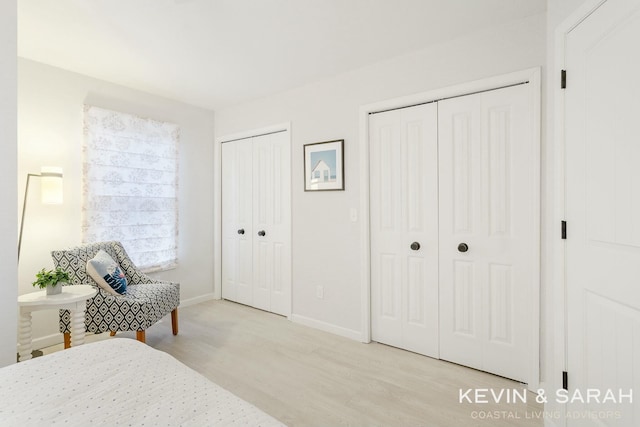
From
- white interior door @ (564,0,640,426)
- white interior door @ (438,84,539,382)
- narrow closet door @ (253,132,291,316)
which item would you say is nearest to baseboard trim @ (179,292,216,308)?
narrow closet door @ (253,132,291,316)

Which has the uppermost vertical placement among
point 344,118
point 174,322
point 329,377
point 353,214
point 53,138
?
point 344,118

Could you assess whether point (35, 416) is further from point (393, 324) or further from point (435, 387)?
point (393, 324)

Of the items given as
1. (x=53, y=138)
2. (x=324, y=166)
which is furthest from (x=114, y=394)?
(x=53, y=138)

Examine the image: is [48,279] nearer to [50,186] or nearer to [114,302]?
[114,302]

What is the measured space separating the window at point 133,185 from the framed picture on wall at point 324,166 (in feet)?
5.60

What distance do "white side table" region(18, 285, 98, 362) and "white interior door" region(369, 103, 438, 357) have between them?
229 centimetres

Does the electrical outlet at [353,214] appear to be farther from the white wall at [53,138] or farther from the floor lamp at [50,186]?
the floor lamp at [50,186]

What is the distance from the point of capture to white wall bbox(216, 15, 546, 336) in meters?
2.26

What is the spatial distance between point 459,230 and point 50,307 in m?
2.97

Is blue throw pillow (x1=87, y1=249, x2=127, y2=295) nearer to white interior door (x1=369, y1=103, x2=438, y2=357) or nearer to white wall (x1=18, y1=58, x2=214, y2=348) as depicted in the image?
white wall (x1=18, y1=58, x2=214, y2=348)

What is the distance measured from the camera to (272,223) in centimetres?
374

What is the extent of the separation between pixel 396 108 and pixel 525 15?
1.05 m

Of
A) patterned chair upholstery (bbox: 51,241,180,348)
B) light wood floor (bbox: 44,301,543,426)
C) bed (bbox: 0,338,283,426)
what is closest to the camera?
bed (bbox: 0,338,283,426)

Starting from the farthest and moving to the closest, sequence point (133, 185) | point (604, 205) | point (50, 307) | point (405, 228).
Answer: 1. point (133, 185)
2. point (405, 228)
3. point (50, 307)
4. point (604, 205)
